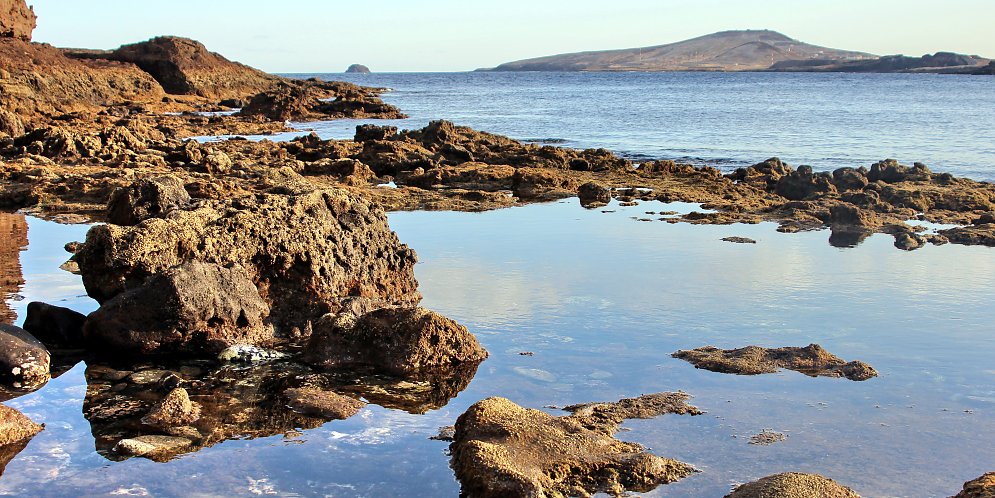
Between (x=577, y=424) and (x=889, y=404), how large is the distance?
8.34 feet

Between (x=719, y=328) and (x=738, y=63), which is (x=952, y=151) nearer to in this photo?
(x=719, y=328)

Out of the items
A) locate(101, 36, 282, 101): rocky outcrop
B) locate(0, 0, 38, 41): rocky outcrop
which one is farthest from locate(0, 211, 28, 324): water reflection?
locate(101, 36, 282, 101): rocky outcrop

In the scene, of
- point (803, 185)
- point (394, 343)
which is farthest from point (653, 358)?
point (803, 185)

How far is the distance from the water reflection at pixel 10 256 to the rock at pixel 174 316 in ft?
4.60

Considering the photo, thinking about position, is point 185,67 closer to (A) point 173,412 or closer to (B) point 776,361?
(A) point 173,412

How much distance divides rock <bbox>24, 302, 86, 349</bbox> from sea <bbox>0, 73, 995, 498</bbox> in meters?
0.60

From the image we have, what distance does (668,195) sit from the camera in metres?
18.0

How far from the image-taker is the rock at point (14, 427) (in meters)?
6.08

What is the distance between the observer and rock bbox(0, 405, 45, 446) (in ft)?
19.9

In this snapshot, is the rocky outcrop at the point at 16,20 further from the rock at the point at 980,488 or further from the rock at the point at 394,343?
the rock at the point at 980,488

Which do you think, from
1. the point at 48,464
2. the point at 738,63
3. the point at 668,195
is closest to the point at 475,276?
the point at 48,464

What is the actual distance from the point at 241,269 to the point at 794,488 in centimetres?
533

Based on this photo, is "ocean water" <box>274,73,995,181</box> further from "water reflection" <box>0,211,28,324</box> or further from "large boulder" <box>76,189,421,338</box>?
"water reflection" <box>0,211,28,324</box>

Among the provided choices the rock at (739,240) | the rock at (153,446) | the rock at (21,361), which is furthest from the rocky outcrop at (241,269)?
the rock at (739,240)
